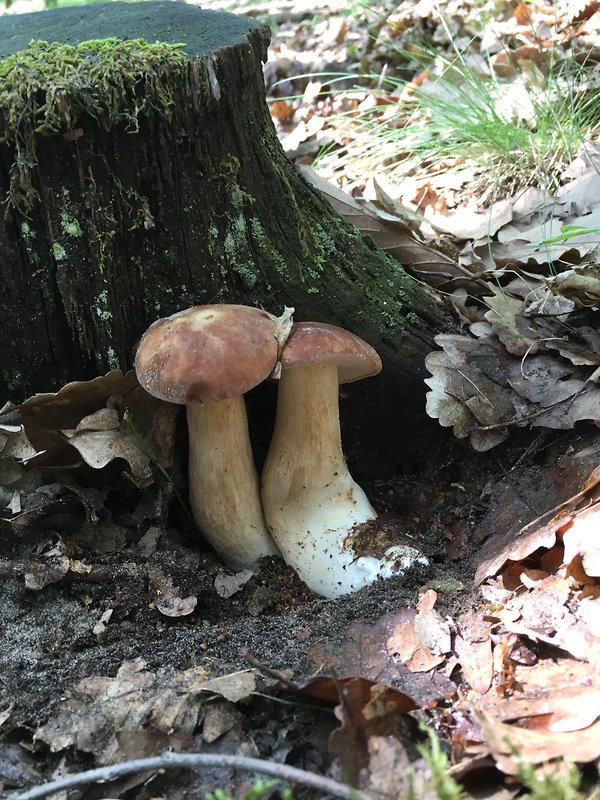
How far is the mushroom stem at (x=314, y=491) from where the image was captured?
2.66 meters

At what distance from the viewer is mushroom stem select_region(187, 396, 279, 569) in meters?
2.61

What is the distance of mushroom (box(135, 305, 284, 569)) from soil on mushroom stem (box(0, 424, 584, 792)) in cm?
14

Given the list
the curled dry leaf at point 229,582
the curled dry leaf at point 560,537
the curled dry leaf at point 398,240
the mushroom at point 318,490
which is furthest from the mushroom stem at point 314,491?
the curled dry leaf at point 398,240

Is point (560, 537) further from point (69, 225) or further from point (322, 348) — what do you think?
point (69, 225)

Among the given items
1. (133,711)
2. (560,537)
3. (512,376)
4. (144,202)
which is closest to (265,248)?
(144,202)

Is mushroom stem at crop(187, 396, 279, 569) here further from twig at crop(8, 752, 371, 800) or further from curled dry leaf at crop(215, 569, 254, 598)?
twig at crop(8, 752, 371, 800)

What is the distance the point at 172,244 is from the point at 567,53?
16.1 ft

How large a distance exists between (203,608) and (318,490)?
674mm

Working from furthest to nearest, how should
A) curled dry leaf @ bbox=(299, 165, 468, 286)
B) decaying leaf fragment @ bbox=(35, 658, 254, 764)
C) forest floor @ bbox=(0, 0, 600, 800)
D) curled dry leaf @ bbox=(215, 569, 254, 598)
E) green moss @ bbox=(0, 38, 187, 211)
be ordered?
curled dry leaf @ bbox=(299, 165, 468, 286) < curled dry leaf @ bbox=(215, 569, 254, 598) < green moss @ bbox=(0, 38, 187, 211) < decaying leaf fragment @ bbox=(35, 658, 254, 764) < forest floor @ bbox=(0, 0, 600, 800)

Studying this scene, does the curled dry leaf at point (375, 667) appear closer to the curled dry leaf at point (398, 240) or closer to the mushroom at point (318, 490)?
the mushroom at point (318, 490)

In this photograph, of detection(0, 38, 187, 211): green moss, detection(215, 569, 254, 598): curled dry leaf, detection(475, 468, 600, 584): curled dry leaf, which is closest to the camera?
detection(475, 468, 600, 584): curled dry leaf

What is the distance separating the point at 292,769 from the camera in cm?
139

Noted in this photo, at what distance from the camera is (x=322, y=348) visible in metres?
2.35

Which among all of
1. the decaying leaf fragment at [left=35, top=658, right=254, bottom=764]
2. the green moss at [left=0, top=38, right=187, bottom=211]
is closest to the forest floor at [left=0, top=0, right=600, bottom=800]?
the decaying leaf fragment at [left=35, top=658, right=254, bottom=764]
